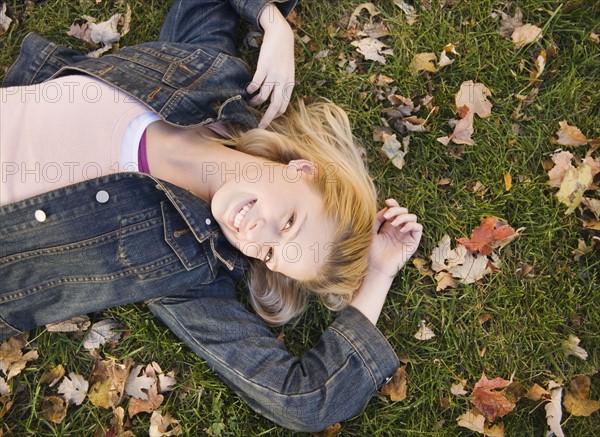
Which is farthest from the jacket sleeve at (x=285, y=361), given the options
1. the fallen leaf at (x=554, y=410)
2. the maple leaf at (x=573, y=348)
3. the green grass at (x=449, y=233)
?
the maple leaf at (x=573, y=348)

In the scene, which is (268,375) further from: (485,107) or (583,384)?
(485,107)

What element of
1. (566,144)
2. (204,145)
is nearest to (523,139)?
(566,144)

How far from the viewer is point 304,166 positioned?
2.98 metres

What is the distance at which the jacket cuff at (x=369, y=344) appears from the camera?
3.09m

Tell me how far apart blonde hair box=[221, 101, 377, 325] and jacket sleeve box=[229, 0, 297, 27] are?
627 millimetres

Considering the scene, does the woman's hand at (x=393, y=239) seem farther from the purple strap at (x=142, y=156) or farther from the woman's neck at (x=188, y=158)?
the purple strap at (x=142, y=156)

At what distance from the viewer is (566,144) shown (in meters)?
Answer: 3.57

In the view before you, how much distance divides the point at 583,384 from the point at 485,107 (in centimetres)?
195

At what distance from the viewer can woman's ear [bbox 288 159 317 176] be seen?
2.96 meters

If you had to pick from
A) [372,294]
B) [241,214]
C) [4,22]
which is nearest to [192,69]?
[241,214]

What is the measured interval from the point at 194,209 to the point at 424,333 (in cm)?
173

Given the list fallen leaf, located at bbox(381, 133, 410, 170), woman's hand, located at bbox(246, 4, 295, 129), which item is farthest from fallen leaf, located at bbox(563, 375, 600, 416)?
woman's hand, located at bbox(246, 4, 295, 129)

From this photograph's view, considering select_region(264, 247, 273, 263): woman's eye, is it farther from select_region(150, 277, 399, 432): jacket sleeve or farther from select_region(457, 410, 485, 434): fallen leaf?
select_region(457, 410, 485, 434): fallen leaf

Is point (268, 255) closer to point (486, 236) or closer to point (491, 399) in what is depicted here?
point (486, 236)
